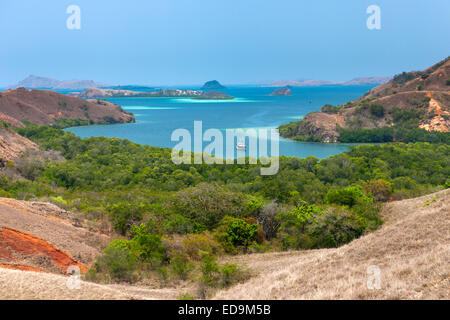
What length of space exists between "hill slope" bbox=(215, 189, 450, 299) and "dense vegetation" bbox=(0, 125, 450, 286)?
9.37ft

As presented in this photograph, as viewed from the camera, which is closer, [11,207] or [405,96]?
[11,207]

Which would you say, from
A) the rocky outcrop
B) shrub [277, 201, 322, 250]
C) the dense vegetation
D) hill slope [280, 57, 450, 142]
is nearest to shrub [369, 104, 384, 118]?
hill slope [280, 57, 450, 142]

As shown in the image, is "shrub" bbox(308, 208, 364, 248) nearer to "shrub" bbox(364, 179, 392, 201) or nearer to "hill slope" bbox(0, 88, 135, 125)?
"shrub" bbox(364, 179, 392, 201)

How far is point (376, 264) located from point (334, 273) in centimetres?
166

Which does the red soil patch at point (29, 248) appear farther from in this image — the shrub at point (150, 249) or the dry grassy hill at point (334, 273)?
the shrub at point (150, 249)

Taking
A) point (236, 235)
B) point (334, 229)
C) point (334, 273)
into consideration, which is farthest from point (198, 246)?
point (334, 273)

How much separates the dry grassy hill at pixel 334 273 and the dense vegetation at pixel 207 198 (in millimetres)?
2499

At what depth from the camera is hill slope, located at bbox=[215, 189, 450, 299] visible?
10.2 meters

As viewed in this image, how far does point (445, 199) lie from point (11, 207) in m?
22.7

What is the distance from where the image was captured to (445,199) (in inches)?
813

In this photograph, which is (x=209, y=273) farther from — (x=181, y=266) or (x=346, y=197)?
(x=346, y=197)
